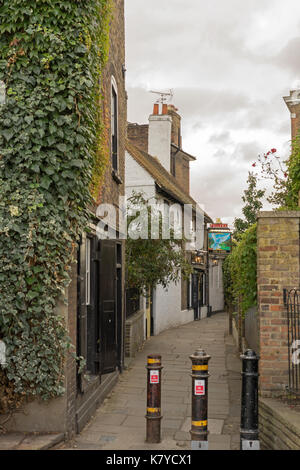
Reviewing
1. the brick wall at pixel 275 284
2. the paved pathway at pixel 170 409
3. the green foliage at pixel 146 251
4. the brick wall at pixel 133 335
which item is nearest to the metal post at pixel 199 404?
the paved pathway at pixel 170 409

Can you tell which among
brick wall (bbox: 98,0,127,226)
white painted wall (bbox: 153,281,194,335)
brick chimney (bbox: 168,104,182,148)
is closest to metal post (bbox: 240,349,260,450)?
brick wall (bbox: 98,0,127,226)

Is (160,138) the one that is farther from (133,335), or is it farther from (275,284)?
(275,284)

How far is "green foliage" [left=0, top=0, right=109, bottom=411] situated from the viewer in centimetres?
576

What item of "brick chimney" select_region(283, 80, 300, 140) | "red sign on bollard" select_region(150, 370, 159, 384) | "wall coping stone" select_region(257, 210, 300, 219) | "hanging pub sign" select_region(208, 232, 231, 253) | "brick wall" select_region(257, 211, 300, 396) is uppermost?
"brick chimney" select_region(283, 80, 300, 140)

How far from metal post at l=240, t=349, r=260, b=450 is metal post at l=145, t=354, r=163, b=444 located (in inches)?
46.9

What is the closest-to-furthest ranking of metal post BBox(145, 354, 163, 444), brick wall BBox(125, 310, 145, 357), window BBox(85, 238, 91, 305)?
metal post BBox(145, 354, 163, 444) < window BBox(85, 238, 91, 305) < brick wall BBox(125, 310, 145, 357)

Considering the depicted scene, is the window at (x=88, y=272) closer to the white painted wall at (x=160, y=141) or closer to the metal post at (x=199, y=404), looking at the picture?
the metal post at (x=199, y=404)

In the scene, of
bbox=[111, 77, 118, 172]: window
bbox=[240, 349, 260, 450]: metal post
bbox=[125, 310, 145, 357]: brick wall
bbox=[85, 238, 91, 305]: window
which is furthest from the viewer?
bbox=[125, 310, 145, 357]: brick wall

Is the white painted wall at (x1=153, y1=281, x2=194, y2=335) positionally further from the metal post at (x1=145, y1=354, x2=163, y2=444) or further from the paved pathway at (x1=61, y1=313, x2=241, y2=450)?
the metal post at (x1=145, y1=354, x2=163, y2=444)

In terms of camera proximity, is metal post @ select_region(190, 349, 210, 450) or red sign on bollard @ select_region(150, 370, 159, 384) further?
red sign on bollard @ select_region(150, 370, 159, 384)

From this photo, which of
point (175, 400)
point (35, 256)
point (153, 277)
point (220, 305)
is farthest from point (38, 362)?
point (220, 305)

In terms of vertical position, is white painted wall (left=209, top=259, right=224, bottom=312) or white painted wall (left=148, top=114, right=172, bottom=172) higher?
white painted wall (left=148, top=114, right=172, bottom=172)

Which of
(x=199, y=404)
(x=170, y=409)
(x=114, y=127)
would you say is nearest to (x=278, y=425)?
(x=199, y=404)

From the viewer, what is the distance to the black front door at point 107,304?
8414 millimetres
